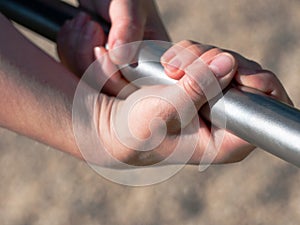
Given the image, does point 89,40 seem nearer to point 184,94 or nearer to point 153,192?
point 184,94

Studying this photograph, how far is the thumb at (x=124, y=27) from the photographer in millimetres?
681

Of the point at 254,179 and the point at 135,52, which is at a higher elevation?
the point at 135,52

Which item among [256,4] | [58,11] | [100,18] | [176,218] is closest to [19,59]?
[58,11]

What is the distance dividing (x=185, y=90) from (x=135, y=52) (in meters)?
0.08

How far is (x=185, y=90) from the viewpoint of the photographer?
60 centimetres

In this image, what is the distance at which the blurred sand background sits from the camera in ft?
4.60

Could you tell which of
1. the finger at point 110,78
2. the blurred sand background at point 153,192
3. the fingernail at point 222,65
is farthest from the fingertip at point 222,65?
the blurred sand background at point 153,192

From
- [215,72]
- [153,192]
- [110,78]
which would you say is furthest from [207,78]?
[153,192]

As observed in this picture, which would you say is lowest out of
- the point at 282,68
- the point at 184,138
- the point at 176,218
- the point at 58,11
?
the point at 176,218

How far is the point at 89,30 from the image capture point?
73 cm

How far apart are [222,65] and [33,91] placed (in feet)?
0.60

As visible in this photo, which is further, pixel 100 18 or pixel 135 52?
pixel 100 18

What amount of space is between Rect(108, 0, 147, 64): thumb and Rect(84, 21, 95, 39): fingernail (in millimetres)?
19

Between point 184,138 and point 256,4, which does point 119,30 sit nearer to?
point 184,138
